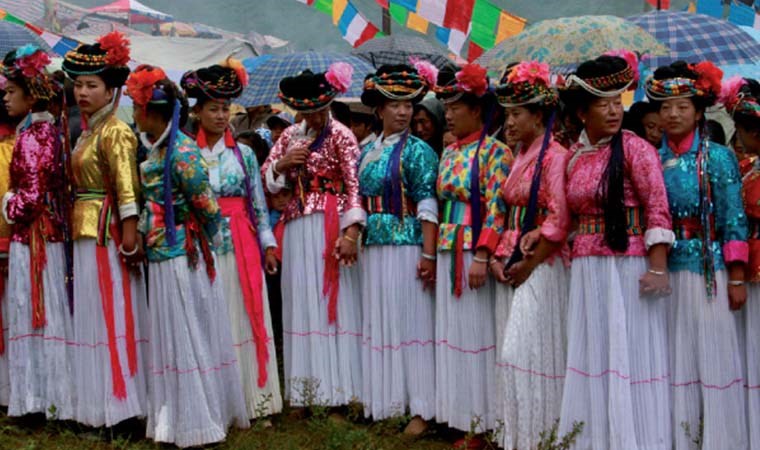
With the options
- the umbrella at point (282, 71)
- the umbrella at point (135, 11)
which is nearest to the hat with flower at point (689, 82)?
the umbrella at point (282, 71)

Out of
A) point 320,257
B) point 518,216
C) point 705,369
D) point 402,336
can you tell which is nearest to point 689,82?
point 518,216

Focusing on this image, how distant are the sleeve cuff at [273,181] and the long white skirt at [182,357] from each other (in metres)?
0.93

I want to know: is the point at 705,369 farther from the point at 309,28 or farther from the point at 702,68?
the point at 309,28

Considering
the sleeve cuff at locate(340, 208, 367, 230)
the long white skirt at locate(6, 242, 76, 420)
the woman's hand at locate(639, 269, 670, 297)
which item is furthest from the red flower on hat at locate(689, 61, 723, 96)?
the long white skirt at locate(6, 242, 76, 420)

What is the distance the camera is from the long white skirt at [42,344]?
5.21 metres

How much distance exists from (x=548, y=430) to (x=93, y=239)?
2.59 meters

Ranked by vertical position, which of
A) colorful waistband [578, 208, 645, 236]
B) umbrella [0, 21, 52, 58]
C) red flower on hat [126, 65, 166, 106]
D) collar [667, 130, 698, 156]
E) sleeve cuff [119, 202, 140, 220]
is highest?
umbrella [0, 21, 52, 58]

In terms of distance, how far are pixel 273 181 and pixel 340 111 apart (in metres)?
1.18

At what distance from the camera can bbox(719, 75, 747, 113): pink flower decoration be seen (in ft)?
14.2

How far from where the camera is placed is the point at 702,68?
13.8ft

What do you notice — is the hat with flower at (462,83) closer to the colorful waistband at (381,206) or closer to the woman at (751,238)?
the colorful waistband at (381,206)

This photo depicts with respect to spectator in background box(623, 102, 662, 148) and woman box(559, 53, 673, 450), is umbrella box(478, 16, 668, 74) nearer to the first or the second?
spectator in background box(623, 102, 662, 148)

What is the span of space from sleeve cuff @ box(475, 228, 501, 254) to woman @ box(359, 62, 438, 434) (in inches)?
18.1

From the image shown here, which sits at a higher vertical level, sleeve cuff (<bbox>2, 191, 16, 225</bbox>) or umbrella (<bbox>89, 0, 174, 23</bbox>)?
umbrella (<bbox>89, 0, 174, 23</bbox>)
